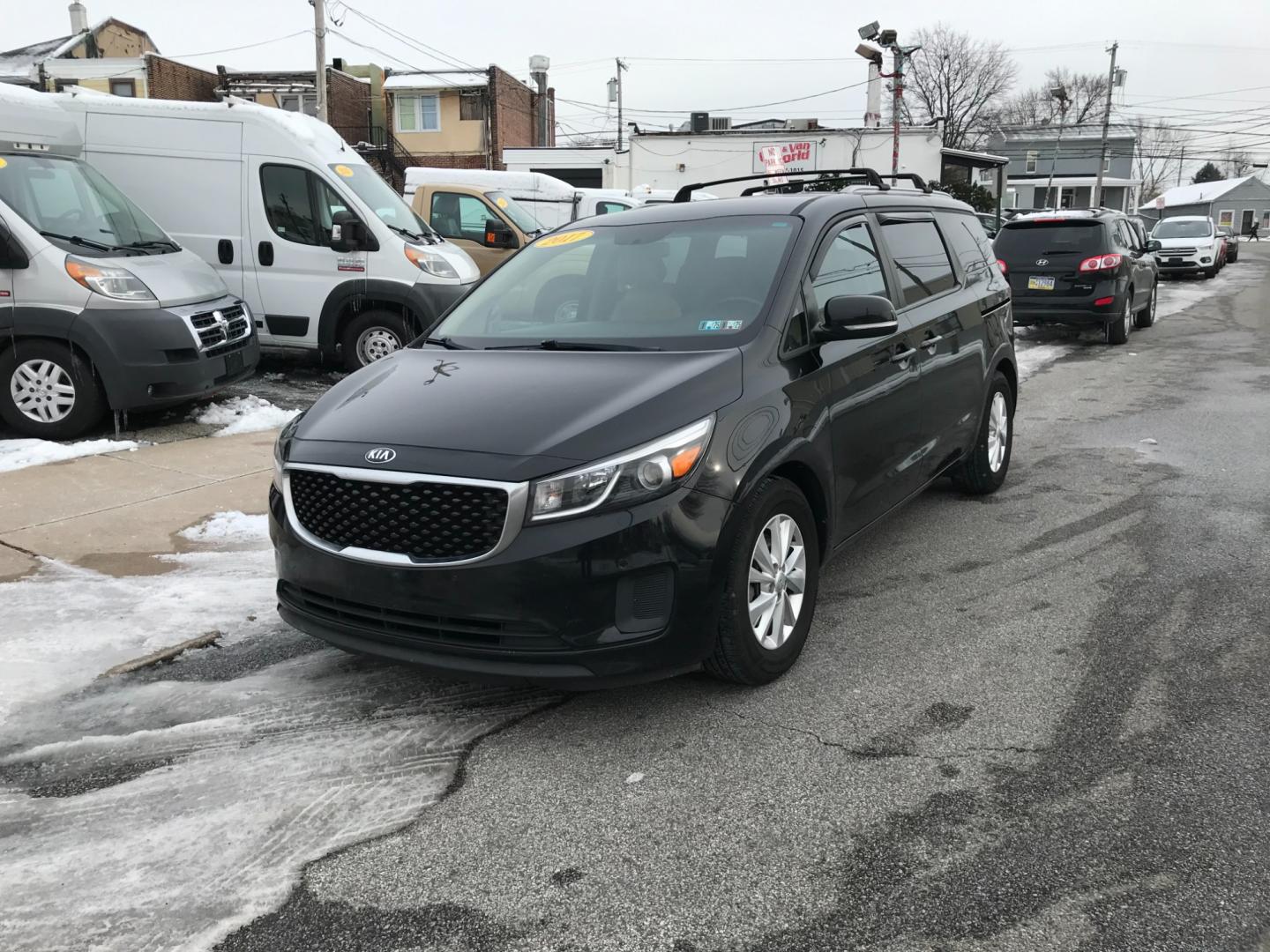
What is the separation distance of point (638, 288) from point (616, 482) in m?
1.50

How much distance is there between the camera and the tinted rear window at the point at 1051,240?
→ 46.5ft

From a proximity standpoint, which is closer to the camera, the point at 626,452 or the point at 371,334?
the point at 626,452

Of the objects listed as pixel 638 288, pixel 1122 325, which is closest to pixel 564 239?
pixel 638 288

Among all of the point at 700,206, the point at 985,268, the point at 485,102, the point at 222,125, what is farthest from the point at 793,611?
the point at 485,102

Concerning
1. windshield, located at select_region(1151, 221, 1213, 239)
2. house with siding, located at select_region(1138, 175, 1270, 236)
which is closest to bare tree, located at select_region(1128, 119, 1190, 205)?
house with siding, located at select_region(1138, 175, 1270, 236)

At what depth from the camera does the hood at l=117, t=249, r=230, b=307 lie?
7.83 metres

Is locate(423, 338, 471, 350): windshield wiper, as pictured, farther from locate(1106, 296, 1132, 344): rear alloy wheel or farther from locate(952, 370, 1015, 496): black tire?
locate(1106, 296, 1132, 344): rear alloy wheel

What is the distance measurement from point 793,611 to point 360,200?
7.97 metres

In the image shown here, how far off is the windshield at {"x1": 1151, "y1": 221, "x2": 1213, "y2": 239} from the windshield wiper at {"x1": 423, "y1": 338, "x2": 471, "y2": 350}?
105 ft

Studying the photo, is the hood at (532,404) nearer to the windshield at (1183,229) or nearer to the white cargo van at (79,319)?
the white cargo van at (79,319)

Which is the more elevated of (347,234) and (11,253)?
(347,234)

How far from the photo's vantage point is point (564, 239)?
5027mm

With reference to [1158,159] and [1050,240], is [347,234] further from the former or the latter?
[1158,159]

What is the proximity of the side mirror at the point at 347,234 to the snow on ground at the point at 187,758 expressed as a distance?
594 cm
